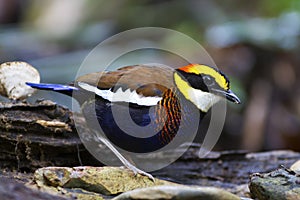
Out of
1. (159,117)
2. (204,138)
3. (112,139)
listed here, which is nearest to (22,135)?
(112,139)

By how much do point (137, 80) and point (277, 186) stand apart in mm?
994

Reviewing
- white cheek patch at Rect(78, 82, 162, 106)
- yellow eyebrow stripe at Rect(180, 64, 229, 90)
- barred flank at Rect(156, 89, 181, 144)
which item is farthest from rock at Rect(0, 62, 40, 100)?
yellow eyebrow stripe at Rect(180, 64, 229, 90)

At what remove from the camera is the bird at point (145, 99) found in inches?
128

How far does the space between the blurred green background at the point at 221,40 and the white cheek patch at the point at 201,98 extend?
67.2 inches

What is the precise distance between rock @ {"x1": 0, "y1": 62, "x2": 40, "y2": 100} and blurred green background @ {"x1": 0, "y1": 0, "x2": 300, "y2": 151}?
1387mm

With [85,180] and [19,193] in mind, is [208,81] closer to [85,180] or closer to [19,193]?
[85,180]

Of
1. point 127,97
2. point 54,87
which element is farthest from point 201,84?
point 54,87

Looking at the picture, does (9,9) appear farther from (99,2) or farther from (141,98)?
(141,98)

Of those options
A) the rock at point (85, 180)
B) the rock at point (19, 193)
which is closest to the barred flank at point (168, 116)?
the rock at point (85, 180)

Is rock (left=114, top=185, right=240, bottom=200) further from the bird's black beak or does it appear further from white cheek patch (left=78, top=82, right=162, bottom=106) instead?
the bird's black beak

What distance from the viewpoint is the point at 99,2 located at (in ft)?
33.0

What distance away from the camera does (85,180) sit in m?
2.81

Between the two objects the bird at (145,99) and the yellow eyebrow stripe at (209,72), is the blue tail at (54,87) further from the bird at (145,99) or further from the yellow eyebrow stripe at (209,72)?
the yellow eyebrow stripe at (209,72)

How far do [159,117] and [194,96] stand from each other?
295mm
